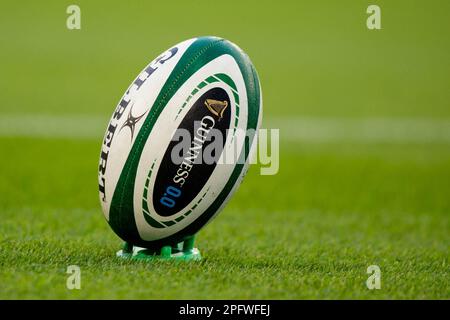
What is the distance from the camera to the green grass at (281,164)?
4.13 metres

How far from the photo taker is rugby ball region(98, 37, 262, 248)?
4.31 metres

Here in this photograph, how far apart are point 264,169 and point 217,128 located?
6.45 metres

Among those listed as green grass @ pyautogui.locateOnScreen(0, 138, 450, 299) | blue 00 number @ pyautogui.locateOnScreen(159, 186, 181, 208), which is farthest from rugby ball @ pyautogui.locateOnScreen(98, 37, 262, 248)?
green grass @ pyautogui.locateOnScreen(0, 138, 450, 299)

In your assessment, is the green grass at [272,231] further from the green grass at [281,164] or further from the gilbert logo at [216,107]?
the gilbert logo at [216,107]

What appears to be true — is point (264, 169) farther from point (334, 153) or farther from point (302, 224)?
point (302, 224)

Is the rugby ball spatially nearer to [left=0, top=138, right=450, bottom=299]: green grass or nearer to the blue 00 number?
the blue 00 number

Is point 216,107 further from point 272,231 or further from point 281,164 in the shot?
point 281,164

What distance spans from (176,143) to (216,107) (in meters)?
0.29

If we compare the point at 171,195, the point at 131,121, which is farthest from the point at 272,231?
the point at 131,121

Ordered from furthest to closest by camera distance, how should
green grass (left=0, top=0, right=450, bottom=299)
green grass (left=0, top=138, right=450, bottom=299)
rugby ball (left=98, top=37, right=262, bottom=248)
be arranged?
rugby ball (left=98, top=37, right=262, bottom=248)
green grass (left=0, top=0, right=450, bottom=299)
green grass (left=0, top=138, right=450, bottom=299)

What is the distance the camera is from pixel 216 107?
4.35m

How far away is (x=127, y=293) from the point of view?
12.1 feet

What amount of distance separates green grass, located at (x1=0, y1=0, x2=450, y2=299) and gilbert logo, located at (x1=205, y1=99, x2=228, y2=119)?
2.72ft

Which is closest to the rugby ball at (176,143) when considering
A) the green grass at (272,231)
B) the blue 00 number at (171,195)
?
the blue 00 number at (171,195)
